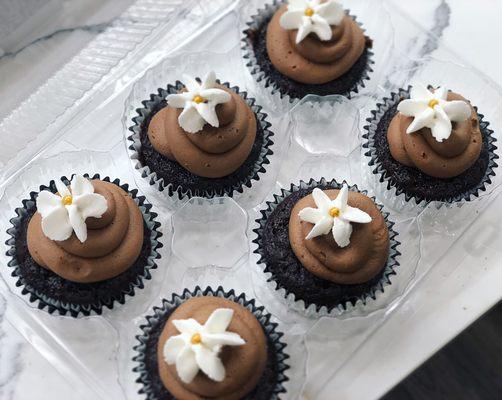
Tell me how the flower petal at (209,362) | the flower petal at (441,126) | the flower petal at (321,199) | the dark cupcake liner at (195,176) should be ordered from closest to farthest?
the flower petal at (209,362)
the flower petal at (321,199)
the flower petal at (441,126)
the dark cupcake liner at (195,176)

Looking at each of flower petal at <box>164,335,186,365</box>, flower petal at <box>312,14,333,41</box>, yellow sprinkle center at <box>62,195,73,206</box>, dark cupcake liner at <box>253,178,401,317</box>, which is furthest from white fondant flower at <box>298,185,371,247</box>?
yellow sprinkle center at <box>62,195,73,206</box>

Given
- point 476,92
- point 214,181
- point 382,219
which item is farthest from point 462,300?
point 214,181

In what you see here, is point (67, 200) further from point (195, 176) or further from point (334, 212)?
point (334, 212)

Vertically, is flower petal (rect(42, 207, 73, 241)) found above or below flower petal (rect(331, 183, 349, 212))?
below

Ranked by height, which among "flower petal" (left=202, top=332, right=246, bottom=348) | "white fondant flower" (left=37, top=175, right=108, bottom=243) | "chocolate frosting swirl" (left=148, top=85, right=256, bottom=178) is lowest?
"white fondant flower" (left=37, top=175, right=108, bottom=243)

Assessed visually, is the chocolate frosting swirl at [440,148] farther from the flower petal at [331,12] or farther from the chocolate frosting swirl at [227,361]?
the chocolate frosting swirl at [227,361]

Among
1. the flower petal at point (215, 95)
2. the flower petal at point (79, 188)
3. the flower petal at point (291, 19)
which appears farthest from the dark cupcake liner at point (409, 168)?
the flower petal at point (79, 188)

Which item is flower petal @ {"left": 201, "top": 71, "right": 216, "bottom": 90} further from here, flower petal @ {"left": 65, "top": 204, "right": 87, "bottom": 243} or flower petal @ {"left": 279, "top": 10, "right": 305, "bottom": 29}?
flower petal @ {"left": 65, "top": 204, "right": 87, "bottom": 243}

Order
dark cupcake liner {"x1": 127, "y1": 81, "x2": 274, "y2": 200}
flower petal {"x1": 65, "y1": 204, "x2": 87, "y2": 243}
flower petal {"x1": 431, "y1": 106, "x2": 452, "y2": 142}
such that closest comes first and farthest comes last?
flower petal {"x1": 65, "y1": 204, "x2": 87, "y2": 243} < flower petal {"x1": 431, "y1": 106, "x2": 452, "y2": 142} < dark cupcake liner {"x1": 127, "y1": 81, "x2": 274, "y2": 200}
